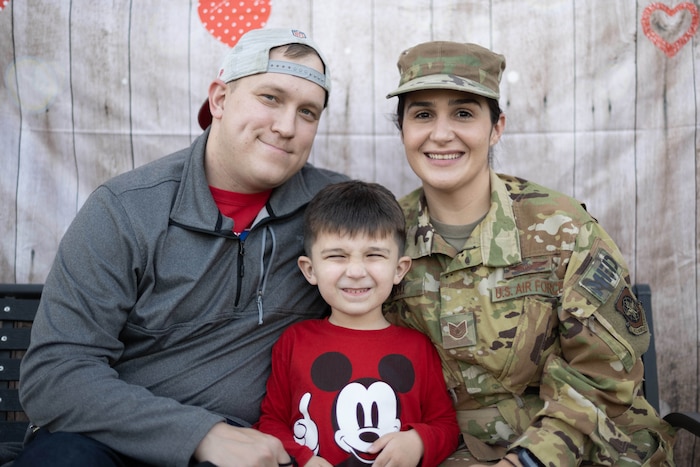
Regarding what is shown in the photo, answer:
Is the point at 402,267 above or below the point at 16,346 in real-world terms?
above

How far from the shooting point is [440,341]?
2.37 m

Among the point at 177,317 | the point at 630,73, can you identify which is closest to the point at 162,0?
the point at 177,317

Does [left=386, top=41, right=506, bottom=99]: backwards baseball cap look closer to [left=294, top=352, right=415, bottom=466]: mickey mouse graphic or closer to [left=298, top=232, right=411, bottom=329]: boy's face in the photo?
[left=298, top=232, right=411, bottom=329]: boy's face

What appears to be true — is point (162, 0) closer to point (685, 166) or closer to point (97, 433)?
point (97, 433)

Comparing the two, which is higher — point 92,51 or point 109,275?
point 92,51

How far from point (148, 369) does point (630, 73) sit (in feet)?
8.24

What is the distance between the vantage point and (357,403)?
2.17 m

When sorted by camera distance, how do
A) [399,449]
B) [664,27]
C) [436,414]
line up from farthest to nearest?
1. [664,27]
2. [436,414]
3. [399,449]

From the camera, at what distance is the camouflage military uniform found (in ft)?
7.16

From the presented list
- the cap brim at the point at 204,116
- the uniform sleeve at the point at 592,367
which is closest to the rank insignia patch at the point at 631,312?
the uniform sleeve at the point at 592,367

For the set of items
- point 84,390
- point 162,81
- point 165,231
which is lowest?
point 84,390

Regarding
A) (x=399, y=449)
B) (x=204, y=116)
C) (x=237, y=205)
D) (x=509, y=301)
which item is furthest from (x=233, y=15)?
(x=399, y=449)

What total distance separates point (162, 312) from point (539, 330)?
1.30 metres

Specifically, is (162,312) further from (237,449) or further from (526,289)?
(526,289)
